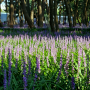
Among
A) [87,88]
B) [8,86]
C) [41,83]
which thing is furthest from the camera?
[41,83]

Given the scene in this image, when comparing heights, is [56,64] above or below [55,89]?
above

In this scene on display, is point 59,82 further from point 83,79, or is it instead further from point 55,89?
point 83,79

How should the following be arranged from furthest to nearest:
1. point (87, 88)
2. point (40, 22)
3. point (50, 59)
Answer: point (40, 22)
point (50, 59)
point (87, 88)

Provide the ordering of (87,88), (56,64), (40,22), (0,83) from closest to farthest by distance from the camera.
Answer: (87,88)
(0,83)
(56,64)
(40,22)

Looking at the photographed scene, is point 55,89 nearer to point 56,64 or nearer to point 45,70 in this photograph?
point 45,70

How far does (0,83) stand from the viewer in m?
2.94

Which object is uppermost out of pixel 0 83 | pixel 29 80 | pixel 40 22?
pixel 40 22

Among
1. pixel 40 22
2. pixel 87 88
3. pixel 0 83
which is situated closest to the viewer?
pixel 87 88

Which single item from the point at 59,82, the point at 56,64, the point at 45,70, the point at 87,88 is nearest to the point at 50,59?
→ the point at 56,64

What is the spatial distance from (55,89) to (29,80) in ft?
1.34

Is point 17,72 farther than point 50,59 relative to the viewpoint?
No

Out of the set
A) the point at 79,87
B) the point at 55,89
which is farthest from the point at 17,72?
the point at 79,87

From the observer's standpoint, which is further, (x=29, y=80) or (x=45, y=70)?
(x=45, y=70)

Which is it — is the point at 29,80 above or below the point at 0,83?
above
